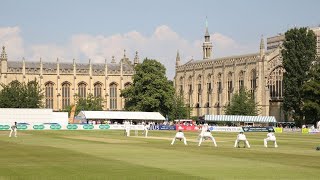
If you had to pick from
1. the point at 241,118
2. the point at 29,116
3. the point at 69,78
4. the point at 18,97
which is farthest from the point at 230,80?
the point at 29,116

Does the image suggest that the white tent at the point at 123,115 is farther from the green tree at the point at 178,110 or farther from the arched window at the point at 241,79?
the arched window at the point at 241,79

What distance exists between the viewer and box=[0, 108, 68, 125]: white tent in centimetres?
9506

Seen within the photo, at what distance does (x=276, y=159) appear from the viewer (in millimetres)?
31312

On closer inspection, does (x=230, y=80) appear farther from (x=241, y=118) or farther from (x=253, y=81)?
(x=241, y=118)

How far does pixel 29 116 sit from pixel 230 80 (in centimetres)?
5006

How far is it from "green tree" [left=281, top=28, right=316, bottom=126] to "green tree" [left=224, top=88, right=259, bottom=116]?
15068mm

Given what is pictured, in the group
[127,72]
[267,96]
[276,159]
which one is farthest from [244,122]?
[276,159]

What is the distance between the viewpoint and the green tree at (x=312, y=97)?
92.4 metres

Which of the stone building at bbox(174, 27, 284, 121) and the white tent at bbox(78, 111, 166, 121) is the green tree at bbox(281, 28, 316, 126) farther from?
the white tent at bbox(78, 111, 166, 121)

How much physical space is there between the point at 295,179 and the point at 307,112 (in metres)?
75.6

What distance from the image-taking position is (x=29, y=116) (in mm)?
96562

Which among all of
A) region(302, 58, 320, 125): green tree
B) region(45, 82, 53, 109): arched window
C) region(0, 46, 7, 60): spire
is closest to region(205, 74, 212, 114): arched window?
region(45, 82, 53, 109): arched window

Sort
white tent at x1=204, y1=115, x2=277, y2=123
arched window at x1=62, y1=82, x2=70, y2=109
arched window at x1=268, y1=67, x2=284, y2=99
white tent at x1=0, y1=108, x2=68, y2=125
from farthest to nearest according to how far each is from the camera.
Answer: arched window at x1=62, y1=82, x2=70, y2=109 → arched window at x1=268, y1=67, x2=284, y2=99 → white tent at x1=204, y1=115, x2=277, y2=123 → white tent at x1=0, y1=108, x2=68, y2=125

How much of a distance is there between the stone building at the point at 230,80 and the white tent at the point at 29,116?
4049 centimetres
